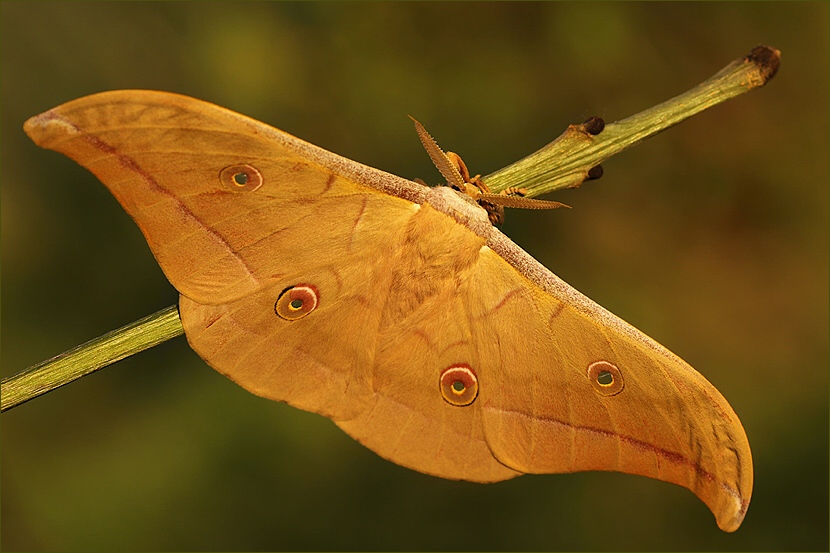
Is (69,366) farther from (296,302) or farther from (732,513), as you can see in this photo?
(732,513)

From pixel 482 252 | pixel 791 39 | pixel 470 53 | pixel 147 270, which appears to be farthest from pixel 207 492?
pixel 791 39

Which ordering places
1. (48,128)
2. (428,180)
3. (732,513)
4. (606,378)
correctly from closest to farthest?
(48,128)
(732,513)
(606,378)
(428,180)

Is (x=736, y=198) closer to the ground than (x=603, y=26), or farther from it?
closer to the ground

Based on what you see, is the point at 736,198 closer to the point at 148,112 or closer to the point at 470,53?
the point at 470,53

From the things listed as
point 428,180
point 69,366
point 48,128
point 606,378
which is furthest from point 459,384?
point 428,180

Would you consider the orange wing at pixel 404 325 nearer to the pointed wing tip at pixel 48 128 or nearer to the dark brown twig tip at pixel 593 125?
the pointed wing tip at pixel 48 128
